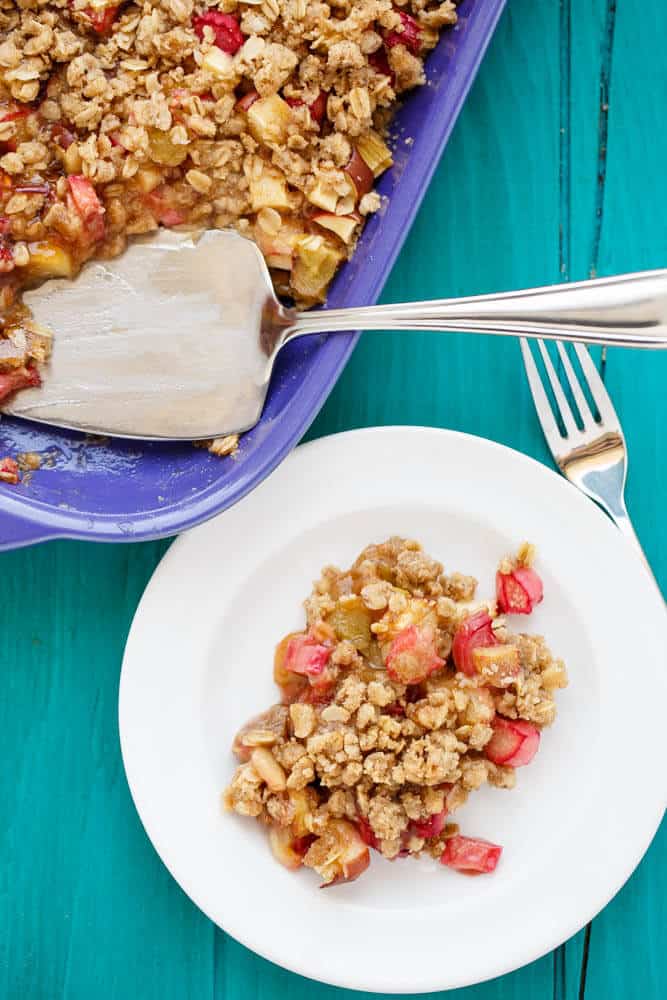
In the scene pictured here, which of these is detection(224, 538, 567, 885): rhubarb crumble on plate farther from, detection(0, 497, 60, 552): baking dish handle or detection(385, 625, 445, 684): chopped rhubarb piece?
detection(0, 497, 60, 552): baking dish handle

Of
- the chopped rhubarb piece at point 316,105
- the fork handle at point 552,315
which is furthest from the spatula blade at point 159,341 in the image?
the chopped rhubarb piece at point 316,105

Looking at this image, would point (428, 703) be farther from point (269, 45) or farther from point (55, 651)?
point (269, 45)

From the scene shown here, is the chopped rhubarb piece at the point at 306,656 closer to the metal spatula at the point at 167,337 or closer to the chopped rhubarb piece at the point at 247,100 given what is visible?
the metal spatula at the point at 167,337

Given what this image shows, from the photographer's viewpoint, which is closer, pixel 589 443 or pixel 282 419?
pixel 282 419

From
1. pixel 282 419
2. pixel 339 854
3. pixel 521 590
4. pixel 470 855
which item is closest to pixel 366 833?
pixel 339 854

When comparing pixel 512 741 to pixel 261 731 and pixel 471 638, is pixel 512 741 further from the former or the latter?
pixel 261 731

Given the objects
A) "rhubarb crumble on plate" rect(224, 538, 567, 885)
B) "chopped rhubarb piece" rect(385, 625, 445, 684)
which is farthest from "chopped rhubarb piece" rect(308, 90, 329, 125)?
"chopped rhubarb piece" rect(385, 625, 445, 684)
